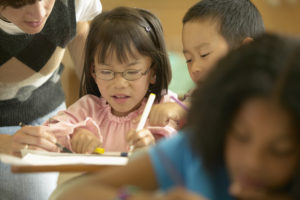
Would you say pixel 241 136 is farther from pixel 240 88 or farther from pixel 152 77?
pixel 152 77

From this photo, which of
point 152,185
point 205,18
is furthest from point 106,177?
point 205,18

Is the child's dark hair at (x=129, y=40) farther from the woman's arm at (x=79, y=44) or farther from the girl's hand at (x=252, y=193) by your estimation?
the girl's hand at (x=252, y=193)

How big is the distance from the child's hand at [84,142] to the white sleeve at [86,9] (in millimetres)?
560

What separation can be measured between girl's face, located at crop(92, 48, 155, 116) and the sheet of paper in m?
0.33

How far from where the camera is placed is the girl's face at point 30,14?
1.25 m

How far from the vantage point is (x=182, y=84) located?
2.61 m

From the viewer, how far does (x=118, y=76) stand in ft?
4.35

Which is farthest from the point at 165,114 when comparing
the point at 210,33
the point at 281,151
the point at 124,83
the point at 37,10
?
the point at 281,151

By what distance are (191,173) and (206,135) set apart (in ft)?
0.34

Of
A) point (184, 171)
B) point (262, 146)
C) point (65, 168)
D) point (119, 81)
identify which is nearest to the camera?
point (262, 146)

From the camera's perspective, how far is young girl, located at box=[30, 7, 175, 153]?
1.33 meters

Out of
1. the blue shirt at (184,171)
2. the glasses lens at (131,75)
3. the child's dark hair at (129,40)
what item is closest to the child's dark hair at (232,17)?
the child's dark hair at (129,40)

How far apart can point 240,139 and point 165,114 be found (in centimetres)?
65

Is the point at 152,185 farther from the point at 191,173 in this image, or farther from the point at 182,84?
the point at 182,84
